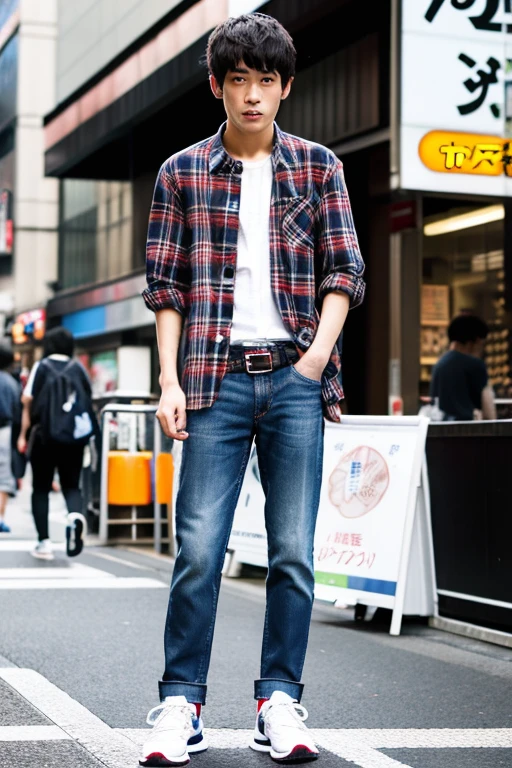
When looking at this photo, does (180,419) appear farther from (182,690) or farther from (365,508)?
(365,508)

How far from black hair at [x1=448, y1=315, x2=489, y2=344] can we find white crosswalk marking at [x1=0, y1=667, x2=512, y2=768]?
478 cm

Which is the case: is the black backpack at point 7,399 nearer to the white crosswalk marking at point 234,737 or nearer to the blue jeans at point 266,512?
the white crosswalk marking at point 234,737

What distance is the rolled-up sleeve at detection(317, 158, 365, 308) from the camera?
3826 millimetres

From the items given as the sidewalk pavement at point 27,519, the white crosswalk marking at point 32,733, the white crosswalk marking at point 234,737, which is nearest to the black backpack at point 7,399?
the sidewalk pavement at point 27,519

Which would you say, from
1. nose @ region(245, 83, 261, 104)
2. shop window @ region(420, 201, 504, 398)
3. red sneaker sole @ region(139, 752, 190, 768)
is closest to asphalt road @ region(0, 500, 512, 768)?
red sneaker sole @ region(139, 752, 190, 768)

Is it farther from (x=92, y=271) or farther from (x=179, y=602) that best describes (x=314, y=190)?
(x=92, y=271)

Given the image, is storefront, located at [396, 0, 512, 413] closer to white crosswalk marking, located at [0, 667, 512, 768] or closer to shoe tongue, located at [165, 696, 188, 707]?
white crosswalk marking, located at [0, 667, 512, 768]

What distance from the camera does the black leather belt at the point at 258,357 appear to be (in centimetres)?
373

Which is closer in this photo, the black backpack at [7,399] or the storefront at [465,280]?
the black backpack at [7,399]

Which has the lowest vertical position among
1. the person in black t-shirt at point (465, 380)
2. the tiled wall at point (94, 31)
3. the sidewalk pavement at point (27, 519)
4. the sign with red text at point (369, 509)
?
the sidewalk pavement at point (27, 519)

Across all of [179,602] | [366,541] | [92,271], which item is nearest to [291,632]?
[179,602]

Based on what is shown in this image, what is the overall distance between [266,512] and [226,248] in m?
0.74

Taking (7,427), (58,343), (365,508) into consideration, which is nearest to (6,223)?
(7,427)

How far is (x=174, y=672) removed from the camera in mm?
3682
